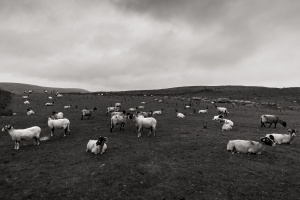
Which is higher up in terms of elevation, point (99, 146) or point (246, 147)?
point (246, 147)

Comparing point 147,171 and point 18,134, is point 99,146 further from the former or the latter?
point 18,134

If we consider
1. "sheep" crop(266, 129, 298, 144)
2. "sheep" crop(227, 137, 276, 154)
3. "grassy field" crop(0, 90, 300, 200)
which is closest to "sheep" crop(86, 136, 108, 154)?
"grassy field" crop(0, 90, 300, 200)

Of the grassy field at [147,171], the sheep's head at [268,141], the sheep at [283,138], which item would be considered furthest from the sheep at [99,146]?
the sheep at [283,138]

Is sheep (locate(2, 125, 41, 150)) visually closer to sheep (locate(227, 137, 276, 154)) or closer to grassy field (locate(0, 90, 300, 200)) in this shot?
grassy field (locate(0, 90, 300, 200))

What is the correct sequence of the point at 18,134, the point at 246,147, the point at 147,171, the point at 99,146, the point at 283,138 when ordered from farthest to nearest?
the point at 283,138 < the point at 18,134 < the point at 246,147 < the point at 99,146 < the point at 147,171

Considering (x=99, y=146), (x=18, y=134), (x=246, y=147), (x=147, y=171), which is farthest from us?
(x=18, y=134)

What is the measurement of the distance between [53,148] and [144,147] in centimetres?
733

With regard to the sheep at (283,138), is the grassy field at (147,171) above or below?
below

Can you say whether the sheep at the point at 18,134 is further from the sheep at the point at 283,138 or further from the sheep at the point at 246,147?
the sheep at the point at 283,138

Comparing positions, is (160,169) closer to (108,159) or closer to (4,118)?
(108,159)

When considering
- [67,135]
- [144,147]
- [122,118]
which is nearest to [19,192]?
[144,147]

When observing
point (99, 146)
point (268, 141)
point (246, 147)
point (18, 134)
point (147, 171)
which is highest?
point (18, 134)

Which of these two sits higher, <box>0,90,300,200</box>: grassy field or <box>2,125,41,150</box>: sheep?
<box>2,125,41,150</box>: sheep

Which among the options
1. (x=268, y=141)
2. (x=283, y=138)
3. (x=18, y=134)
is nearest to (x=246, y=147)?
(x=268, y=141)
